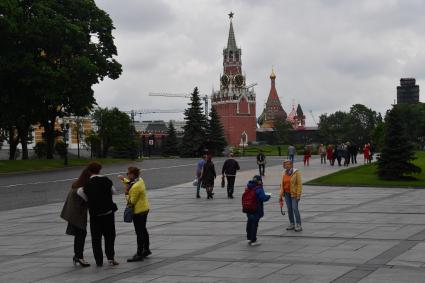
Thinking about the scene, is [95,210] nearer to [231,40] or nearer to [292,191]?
[292,191]

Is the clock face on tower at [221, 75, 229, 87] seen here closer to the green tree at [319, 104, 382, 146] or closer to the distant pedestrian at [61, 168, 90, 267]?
the green tree at [319, 104, 382, 146]

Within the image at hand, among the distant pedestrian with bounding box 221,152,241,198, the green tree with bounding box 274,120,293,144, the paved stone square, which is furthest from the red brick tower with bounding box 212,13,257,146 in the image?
the paved stone square

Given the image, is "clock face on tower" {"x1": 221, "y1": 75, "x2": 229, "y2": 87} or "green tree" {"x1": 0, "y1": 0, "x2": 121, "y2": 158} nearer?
"green tree" {"x1": 0, "y1": 0, "x2": 121, "y2": 158}

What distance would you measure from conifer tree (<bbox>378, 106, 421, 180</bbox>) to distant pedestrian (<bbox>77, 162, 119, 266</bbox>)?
78.6 feet

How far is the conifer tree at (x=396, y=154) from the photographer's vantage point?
108 ft

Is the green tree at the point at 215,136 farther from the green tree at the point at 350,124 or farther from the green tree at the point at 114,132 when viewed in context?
the green tree at the point at 350,124

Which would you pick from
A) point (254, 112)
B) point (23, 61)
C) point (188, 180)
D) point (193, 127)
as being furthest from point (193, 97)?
point (254, 112)

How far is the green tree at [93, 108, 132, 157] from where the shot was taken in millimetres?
80306

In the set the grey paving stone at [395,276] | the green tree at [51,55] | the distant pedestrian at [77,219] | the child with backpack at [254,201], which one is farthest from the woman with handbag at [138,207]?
the green tree at [51,55]

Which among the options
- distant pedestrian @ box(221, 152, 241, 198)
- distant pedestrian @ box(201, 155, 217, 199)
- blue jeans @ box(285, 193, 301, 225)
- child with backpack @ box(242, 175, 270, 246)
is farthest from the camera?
distant pedestrian @ box(221, 152, 241, 198)

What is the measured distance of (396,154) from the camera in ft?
110

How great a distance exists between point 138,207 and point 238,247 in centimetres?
213

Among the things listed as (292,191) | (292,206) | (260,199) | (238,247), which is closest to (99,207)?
(238,247)

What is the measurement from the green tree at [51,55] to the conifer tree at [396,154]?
23.6 meters
